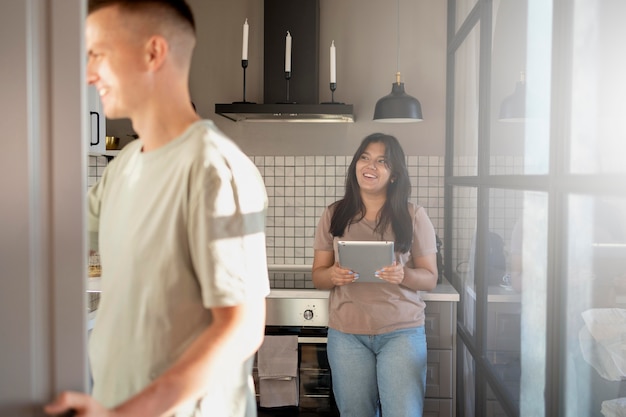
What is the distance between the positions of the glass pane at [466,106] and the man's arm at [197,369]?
134cm

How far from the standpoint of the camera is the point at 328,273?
1503 mm

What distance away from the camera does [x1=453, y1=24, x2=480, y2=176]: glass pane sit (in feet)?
5.73

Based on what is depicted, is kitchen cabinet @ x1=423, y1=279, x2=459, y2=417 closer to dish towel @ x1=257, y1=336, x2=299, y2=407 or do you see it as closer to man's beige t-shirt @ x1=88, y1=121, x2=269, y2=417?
dish towel @ x1=257, y1=336, x2=299, y2=407

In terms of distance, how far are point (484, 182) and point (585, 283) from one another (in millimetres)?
675

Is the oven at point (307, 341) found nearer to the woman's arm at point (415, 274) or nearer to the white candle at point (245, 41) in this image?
the woman's arm at point (415, 274)

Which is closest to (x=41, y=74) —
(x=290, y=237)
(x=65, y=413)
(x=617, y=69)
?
(x=65, y=413)

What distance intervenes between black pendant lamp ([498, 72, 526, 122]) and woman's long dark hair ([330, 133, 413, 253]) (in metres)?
0.25

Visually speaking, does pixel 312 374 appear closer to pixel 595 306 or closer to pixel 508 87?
pixel 508 87

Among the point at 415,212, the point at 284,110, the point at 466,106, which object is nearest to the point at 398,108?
the point at 466,106

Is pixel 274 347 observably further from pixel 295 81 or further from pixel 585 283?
pixel 585 283

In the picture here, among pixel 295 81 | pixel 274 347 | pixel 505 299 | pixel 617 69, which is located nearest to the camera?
pixel 617 69

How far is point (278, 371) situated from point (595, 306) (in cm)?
115

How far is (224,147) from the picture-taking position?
1.49ft

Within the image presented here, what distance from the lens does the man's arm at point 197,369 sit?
0.44 meters
